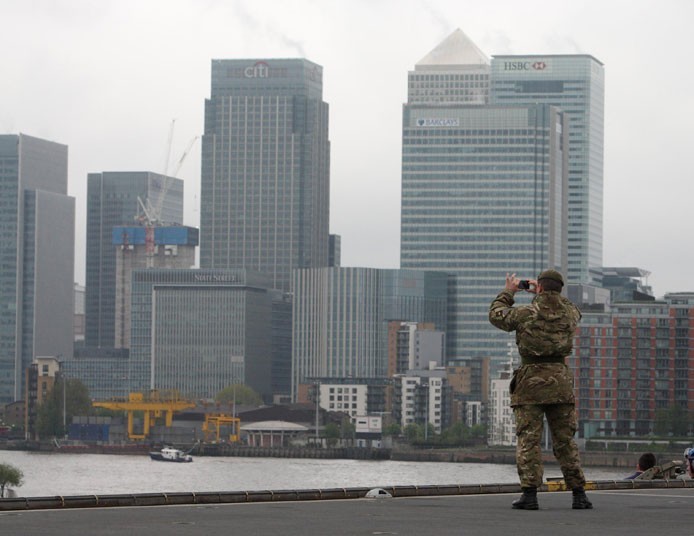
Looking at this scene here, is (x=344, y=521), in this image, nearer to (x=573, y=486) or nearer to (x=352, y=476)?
(x=573, y=486)

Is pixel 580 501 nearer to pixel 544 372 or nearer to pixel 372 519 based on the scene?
pixel 544 372

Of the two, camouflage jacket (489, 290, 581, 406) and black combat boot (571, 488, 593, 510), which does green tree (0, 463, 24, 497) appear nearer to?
camouflage jacket (489, 290, 581, 406)

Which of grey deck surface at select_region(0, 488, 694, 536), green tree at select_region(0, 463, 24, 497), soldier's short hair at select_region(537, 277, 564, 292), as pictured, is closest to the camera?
grey deck surface at select_region(0, 488, 694, 536)

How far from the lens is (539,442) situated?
22.8 m

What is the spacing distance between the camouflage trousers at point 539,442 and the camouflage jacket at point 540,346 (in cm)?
15

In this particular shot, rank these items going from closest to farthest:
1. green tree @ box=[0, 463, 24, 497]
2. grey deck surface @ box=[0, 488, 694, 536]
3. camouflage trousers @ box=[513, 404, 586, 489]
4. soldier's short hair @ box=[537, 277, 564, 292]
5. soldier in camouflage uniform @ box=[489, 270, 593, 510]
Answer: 1. grey deck surface @ box=[0, 488, 694, 536]
2. camouflage trousers @ box=[513, 404, 586, 489]
3. soldier in camouflage uniform @ box=[489, 270, 593, 510]
4. soldier's short hair @ box=[537, 277, 564, 292]
5. green tree @ box=[0, 463, 24, 497]

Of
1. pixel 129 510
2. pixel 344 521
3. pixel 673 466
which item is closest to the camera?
pixel 344 521

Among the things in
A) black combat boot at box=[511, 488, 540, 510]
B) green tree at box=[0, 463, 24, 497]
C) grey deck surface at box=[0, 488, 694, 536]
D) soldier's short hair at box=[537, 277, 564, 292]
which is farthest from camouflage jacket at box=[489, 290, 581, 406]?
green tree at box=[0, 463, 24, 497]

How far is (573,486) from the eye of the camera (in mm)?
22547

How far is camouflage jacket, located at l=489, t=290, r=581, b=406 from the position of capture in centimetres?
2278

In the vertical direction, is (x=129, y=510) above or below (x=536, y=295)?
below

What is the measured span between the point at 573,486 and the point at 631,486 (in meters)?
6.27

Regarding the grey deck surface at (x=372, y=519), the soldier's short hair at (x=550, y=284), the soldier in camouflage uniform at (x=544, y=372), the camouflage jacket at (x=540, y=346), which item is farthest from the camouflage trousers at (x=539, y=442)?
the soldier's short hair at (x=550, y=284)

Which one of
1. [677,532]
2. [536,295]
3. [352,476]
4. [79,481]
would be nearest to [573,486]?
[536,295]
